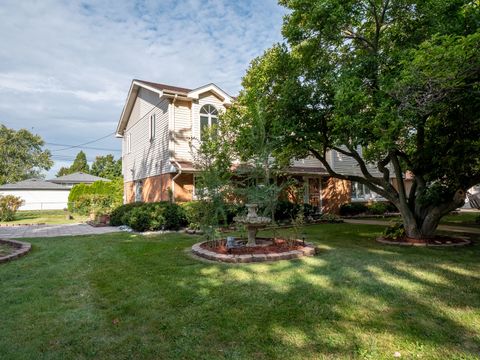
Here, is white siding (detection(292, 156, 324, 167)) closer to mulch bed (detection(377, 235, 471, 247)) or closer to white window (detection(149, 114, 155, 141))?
white window (detection(149, 114, 155, 141))

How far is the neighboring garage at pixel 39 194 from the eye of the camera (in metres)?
34.3

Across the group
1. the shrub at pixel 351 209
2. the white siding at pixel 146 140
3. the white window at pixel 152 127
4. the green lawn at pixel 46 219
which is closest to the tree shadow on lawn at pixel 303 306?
the white siding at pixel 146 140

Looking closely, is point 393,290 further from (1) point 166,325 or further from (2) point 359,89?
(2) point 359,89

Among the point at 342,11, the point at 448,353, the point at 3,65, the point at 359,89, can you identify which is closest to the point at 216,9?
the point at 342,11

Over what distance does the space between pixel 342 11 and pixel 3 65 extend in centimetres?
2133

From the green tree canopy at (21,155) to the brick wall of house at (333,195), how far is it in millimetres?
44933

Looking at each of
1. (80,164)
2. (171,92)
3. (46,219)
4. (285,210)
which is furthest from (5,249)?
(80,164)

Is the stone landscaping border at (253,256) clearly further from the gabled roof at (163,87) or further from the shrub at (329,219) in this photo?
the gabled roof at (163,87)

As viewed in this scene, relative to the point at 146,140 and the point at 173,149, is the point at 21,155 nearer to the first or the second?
the point at 146,140

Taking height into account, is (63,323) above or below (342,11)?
below

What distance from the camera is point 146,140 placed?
18.2 metres

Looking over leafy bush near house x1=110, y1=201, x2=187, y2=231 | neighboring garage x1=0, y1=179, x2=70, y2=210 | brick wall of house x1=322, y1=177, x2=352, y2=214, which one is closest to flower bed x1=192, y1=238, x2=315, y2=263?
leafy bush near house x1=110, y1=201, x2=187, y2=231

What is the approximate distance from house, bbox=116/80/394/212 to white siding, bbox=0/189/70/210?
1874 cm

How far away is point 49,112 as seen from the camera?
36156 mm
